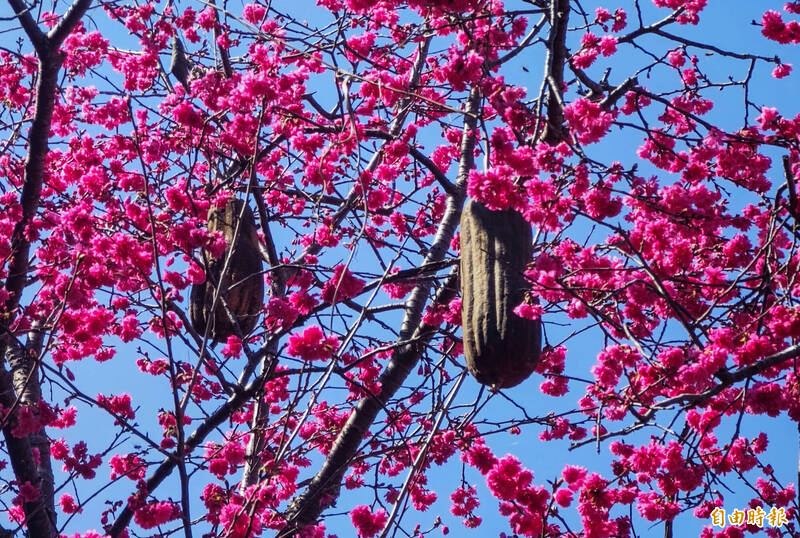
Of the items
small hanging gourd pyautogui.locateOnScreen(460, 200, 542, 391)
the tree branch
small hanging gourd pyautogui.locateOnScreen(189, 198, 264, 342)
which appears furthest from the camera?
small hanging gourd pyautogui.locateOnScreen(189, 198, 264, 342)

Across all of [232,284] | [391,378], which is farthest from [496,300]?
[232,284]

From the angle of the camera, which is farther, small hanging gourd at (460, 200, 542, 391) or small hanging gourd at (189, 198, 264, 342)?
small hanging gourd at (189, 198, 264, 342)

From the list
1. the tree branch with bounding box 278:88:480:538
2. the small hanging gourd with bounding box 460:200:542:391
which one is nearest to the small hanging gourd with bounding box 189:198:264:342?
the tree branch with bounding box 278:88:480:538

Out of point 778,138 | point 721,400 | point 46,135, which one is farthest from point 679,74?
point 46,135

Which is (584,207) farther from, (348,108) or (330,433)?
(330,433)

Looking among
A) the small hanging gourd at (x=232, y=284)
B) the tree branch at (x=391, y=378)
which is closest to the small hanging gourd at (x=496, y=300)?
the tree branch at (x=391, y=378)

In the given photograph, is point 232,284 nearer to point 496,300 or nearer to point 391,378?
point 391,378

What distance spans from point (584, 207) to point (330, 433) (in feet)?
12.4

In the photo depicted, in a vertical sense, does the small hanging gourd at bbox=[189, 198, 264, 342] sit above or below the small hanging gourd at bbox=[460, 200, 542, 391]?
above

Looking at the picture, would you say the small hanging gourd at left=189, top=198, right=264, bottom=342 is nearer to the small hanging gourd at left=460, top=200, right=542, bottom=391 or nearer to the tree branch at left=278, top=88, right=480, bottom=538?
the tree branch at left=278, top=88, right=480, bottom=538

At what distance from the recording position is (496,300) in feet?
16.4

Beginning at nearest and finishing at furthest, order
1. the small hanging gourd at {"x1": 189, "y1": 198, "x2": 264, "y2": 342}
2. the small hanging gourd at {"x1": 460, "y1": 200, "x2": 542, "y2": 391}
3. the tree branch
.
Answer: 1. the small hanging gourd at {"x1": 460, "y1": 200, "x2": 542, "y2": 391}
2. the tree branch
3. the small hanging gourd at {"x1": 189, "y1": 198, "x2": 264, "y2": 342}

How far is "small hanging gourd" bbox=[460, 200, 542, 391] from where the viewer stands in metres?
4.97

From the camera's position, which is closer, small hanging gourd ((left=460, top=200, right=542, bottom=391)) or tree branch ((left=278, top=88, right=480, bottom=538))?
small hanging gourd ((left=460, top=200, right=542, bottom=391))
